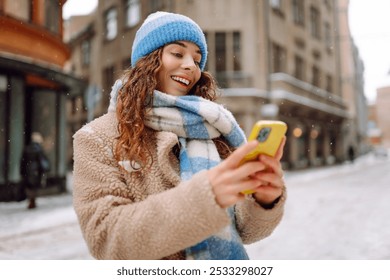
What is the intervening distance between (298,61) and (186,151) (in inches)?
595

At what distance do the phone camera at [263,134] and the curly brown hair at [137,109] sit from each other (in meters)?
0.31

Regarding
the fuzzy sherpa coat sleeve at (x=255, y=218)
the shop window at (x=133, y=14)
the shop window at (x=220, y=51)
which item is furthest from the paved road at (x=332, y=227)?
the shop window at (x=220, y=51)

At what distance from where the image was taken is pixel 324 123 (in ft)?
60.8

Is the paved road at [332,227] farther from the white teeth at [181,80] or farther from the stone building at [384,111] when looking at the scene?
the white teeth at [181,80]

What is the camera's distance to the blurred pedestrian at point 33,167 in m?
6.82

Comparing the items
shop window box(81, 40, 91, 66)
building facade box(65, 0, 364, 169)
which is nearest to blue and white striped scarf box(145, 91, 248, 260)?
shop window box(81, 40, 91, 66)

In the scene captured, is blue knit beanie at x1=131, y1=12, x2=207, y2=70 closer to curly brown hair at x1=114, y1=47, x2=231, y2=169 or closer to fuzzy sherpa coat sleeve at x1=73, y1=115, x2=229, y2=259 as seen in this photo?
curly brown hair at x1=114, y1=47, x2=231, y2=169

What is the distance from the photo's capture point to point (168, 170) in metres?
0.92

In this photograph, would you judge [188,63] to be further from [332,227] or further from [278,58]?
[278,58]

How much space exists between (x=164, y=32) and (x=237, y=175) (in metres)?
0.48

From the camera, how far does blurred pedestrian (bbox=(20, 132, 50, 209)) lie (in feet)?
22.4

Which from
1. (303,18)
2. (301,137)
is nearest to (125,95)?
(303,18)

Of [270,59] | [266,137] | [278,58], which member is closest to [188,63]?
[266,137]
